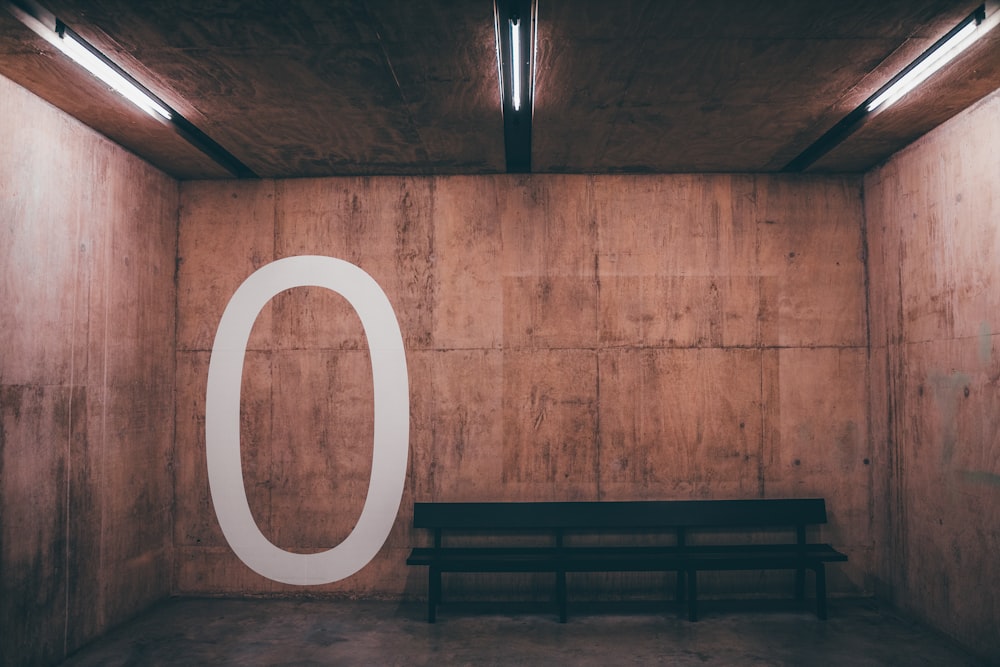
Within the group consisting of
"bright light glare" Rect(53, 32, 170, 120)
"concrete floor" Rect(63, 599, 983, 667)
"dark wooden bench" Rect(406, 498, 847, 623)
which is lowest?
"concrete floor" Rect(63, 599, 983, 667)

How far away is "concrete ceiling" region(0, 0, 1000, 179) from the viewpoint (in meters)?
3.32

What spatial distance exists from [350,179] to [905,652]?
5633 millimetres

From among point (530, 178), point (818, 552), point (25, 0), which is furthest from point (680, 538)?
point (25, 0)

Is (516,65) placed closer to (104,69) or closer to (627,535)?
(104,69)

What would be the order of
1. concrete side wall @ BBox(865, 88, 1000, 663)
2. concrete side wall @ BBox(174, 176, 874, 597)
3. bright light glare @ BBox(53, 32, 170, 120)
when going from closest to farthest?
bright light glare @ BBox(53, 32, 170, 120) < concrete side wall @ BBox(865, 88, 1000, 663) < concrete side wall @ BBox(174, 176, 874, 597)

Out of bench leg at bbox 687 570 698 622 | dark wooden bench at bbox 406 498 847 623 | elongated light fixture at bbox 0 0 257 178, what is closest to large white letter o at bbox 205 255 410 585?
dark wooden bench at bbox 406 498 847 623

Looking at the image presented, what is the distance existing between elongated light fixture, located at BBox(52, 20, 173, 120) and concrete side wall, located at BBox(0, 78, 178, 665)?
0.61 meters

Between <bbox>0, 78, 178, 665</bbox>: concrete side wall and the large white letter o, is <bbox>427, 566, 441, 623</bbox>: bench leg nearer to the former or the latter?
the large white letter o

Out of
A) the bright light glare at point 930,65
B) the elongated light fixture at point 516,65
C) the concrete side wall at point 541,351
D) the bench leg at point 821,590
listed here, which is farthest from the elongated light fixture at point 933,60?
the bench leg at point 821,590

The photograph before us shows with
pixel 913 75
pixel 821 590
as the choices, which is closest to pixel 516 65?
pixel 913 75

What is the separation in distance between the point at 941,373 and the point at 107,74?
599 centimetres

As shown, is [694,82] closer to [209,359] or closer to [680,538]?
[680,538]

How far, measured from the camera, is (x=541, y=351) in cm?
562

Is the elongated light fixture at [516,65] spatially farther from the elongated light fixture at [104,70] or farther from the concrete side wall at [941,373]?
the concrete side wall at [941,373]
